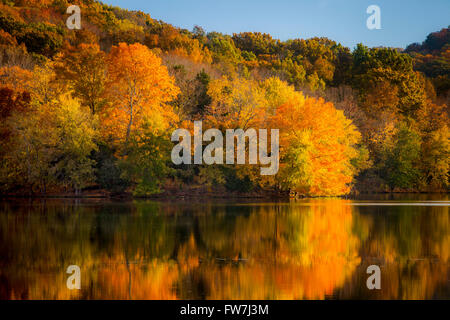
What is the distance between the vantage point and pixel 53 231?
21297 mm

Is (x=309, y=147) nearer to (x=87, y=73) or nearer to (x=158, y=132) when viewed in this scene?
(x=158, y=132)

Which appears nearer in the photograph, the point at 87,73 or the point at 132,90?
the point at 132,90

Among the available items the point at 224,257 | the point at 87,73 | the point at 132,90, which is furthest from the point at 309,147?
the point at 224,257

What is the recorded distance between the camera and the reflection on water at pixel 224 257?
11.4m

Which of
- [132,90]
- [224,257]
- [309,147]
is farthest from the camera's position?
[132,90]

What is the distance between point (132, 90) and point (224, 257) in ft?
119

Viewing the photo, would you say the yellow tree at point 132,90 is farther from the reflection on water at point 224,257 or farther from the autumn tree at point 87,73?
the reflection on water at point 224,257

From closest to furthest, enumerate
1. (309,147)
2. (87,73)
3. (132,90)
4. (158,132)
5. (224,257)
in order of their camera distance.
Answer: (224,257) → (309,147) → (158,132) → (132,90) → (87,73)

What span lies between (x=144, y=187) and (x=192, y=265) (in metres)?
34.2

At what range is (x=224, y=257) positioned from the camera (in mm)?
15445

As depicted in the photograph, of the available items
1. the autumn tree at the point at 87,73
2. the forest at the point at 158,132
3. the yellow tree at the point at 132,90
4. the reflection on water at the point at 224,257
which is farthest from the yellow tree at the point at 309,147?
the reflection on water at the point at 224,257

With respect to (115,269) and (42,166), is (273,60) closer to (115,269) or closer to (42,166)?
(42,166)

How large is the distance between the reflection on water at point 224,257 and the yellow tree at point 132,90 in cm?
2357
